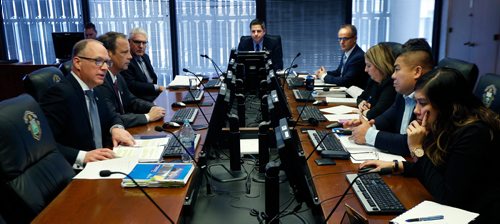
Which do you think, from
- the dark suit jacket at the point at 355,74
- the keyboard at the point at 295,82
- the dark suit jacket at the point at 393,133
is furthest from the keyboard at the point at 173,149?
the dark suit jacket at the point at 355,74

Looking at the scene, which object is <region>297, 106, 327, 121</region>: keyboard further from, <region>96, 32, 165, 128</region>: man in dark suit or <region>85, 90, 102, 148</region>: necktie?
<region>85, 90, 102, 148</region>: necktie

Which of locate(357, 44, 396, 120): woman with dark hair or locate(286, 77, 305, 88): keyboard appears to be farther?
locate(286, 77, 305, 88): keyboard

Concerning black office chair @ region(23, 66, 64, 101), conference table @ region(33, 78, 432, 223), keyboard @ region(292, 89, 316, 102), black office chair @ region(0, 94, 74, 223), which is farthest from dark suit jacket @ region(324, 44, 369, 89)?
black office chair @ region(0, 94, 74, 223)

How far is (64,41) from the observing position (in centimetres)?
538

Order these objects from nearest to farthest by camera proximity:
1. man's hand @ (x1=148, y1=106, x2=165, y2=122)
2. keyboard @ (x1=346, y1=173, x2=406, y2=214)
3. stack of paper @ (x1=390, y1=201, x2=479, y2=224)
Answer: stack of paper @ (x1=390, y1=201, x2=479, y2=224) → keyboard @ (x1=346, y1=173, x2=406, y2=214) → man's hand @ (x1=148, y1=106, x2=165, y2=122)

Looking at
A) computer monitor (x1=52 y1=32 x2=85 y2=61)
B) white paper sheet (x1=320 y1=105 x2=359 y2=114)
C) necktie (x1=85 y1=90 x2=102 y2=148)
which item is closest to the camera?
necktie (x1=85 y1=90 x2=102 y2=148)

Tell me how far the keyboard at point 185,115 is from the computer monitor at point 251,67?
128cm

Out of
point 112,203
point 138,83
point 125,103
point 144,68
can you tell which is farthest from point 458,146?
point 144,68

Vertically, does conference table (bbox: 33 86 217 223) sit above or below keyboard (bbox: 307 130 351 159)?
below

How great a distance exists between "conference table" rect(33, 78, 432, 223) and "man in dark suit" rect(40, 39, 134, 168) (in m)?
0.37

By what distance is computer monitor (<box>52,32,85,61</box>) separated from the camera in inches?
211

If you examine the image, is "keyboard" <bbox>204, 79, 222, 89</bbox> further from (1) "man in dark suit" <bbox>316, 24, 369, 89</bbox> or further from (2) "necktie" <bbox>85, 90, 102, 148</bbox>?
(2) "necktie" <bbox>85, 90, 102, 148</bbox>

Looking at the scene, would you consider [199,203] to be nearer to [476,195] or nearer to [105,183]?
[105,183]

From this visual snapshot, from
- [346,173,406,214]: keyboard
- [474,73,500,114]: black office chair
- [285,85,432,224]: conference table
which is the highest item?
[474,73,500,114]: black office chair
